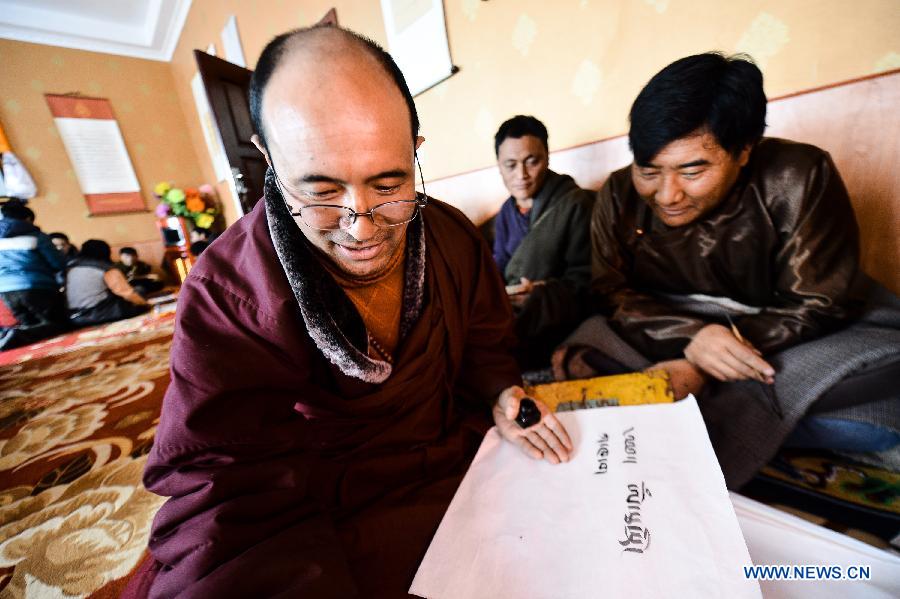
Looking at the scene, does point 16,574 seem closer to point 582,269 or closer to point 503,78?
point 582,269

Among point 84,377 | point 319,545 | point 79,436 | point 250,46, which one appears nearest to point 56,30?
point 250,46

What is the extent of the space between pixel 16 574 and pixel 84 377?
1687 millimetres

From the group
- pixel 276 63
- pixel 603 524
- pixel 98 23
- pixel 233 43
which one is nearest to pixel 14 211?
pixel 233 43

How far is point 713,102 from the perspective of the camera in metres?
0.77

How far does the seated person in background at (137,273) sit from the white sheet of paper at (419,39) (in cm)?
429

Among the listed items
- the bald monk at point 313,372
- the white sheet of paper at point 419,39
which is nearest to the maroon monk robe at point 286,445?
the bald monk at point 313,372

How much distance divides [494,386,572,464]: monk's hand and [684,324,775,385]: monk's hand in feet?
1.53

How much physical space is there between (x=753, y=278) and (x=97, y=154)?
23.0 ft

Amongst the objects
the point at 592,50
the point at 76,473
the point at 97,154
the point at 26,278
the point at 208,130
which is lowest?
the point at 76,473

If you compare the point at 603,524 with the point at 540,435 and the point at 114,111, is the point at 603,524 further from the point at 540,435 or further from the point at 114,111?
the point at 114,111

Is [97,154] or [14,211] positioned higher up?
[97,154]

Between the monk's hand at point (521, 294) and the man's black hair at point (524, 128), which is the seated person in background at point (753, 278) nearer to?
the monk's hand at point (521, 294)

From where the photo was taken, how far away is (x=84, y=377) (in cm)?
207

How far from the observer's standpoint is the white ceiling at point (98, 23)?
4113 mm
